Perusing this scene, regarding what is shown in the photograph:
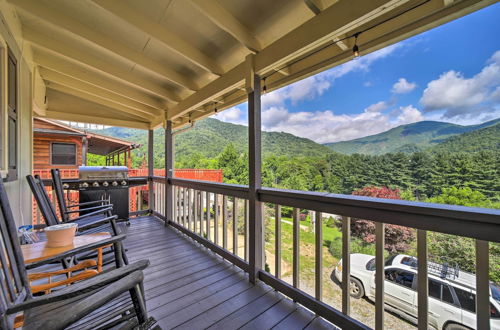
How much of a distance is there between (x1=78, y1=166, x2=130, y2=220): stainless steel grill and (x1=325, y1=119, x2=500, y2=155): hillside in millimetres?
5391

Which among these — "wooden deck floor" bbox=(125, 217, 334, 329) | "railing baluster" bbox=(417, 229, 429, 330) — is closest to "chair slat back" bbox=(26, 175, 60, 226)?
"wooden deck floor" bbox=(125, 217, 334, 329)

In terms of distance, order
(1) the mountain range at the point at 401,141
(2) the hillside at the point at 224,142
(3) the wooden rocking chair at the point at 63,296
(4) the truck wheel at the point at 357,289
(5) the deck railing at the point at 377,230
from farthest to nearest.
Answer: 1. (2) the hillside at the point at 224,142
2. (1) the mountain range at the point at 401,141
3. (4) the truck wheel at the point at 357,289
4. (5) the deck railing at the point at 377,230
5. (3) the wooden rocking chair at the point at 63,296

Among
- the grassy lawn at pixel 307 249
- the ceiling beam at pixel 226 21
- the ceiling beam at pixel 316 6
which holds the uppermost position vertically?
the ceiling beam at pixel 226 21

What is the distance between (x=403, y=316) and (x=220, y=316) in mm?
2077

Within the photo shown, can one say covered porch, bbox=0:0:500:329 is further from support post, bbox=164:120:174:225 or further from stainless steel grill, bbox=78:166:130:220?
stainless steel grill, bbox=78:166:130:220

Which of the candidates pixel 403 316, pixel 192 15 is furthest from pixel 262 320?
pixel 192 15

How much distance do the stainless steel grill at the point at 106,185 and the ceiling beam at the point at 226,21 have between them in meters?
3.56

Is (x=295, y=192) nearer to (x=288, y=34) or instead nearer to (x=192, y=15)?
(x=288, y=34)

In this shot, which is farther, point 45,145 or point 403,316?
point 45,145

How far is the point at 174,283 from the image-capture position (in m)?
2.12

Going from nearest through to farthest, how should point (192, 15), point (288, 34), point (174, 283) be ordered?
point (288, 34)
point (192, 15)
point (174, 283)

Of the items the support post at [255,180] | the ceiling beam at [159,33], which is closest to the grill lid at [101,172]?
the ceiling beam at [159,33]

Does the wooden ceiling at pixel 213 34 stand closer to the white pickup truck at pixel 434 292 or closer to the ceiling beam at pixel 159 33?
the ceiling beam at pixel 159 33

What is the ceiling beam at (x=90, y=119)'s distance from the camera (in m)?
3.86
